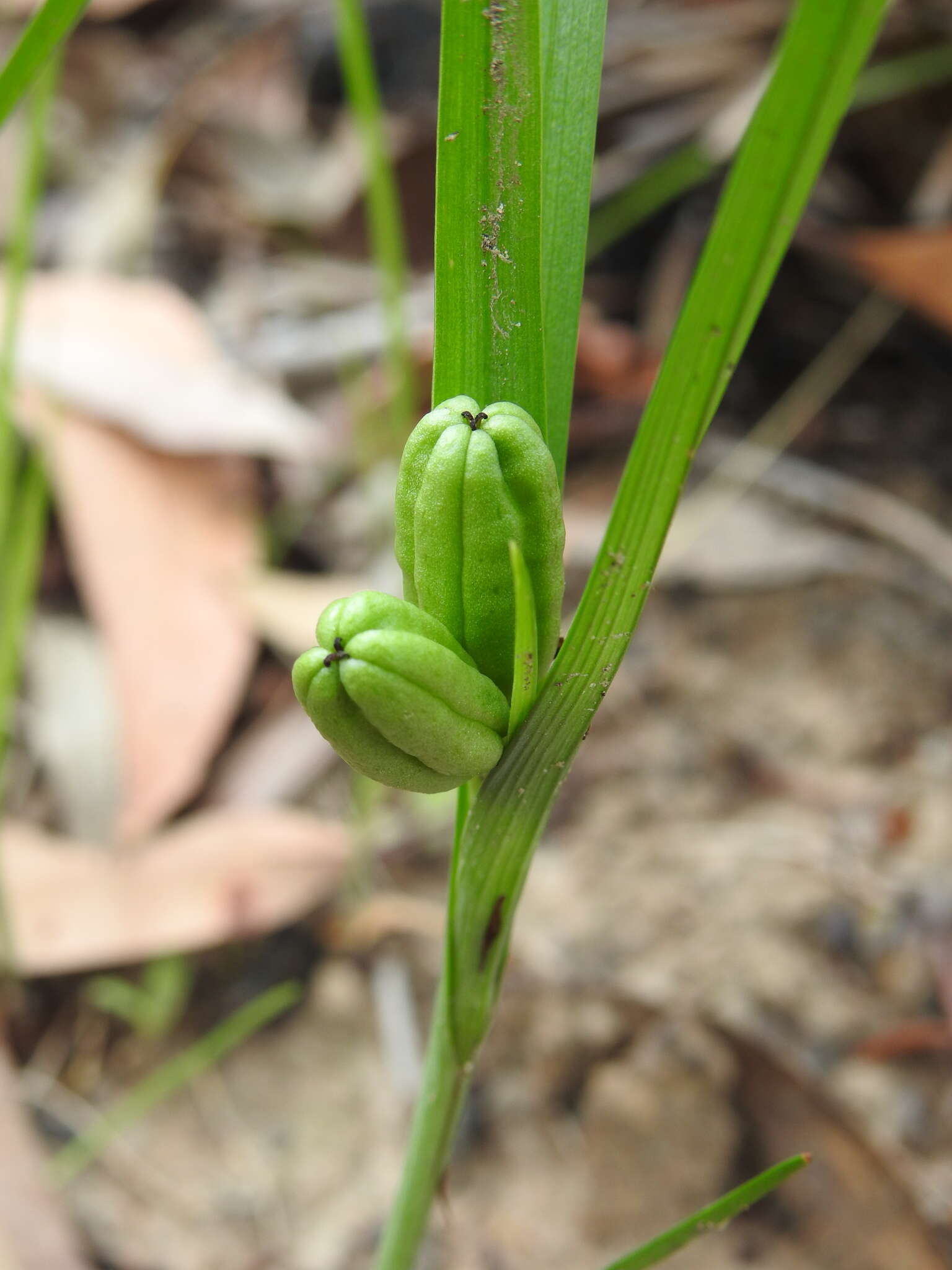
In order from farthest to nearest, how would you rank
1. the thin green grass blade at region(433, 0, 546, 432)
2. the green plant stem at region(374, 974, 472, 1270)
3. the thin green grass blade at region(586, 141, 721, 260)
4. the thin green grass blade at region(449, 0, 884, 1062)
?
the thin green grass blade at region(586, 141, 721, 260) → the green plant stem at region(374, 974, 472, 1270) → the thin green grass blade at region(433, 0, 546, 432) → the thin green grass blade at region(449, 0, 884, 1062)

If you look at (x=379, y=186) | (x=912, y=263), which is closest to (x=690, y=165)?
(x=912, y=263)

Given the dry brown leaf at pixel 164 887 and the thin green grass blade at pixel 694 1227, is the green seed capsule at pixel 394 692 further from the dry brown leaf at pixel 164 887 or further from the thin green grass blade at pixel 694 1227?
the dry brown leaf at pixel 164 887

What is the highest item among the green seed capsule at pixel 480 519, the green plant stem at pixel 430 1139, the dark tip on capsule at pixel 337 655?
the green seed capsule at pixel 480 519

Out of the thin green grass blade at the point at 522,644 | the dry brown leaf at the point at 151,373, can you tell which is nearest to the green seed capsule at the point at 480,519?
the thin green grass blade at the point at 522,644

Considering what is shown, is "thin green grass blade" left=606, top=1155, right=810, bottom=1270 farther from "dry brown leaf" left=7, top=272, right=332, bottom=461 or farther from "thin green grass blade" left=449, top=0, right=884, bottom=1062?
"dry brown leaf" left=7, top=272, right=332, bottom=461

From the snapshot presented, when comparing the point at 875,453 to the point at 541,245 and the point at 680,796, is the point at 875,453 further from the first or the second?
the point at 541,245

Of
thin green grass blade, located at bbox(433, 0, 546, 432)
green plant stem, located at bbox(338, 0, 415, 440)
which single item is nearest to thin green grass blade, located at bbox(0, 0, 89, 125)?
thin green grass blade, located at bbox(433, 0, 546, 432)
